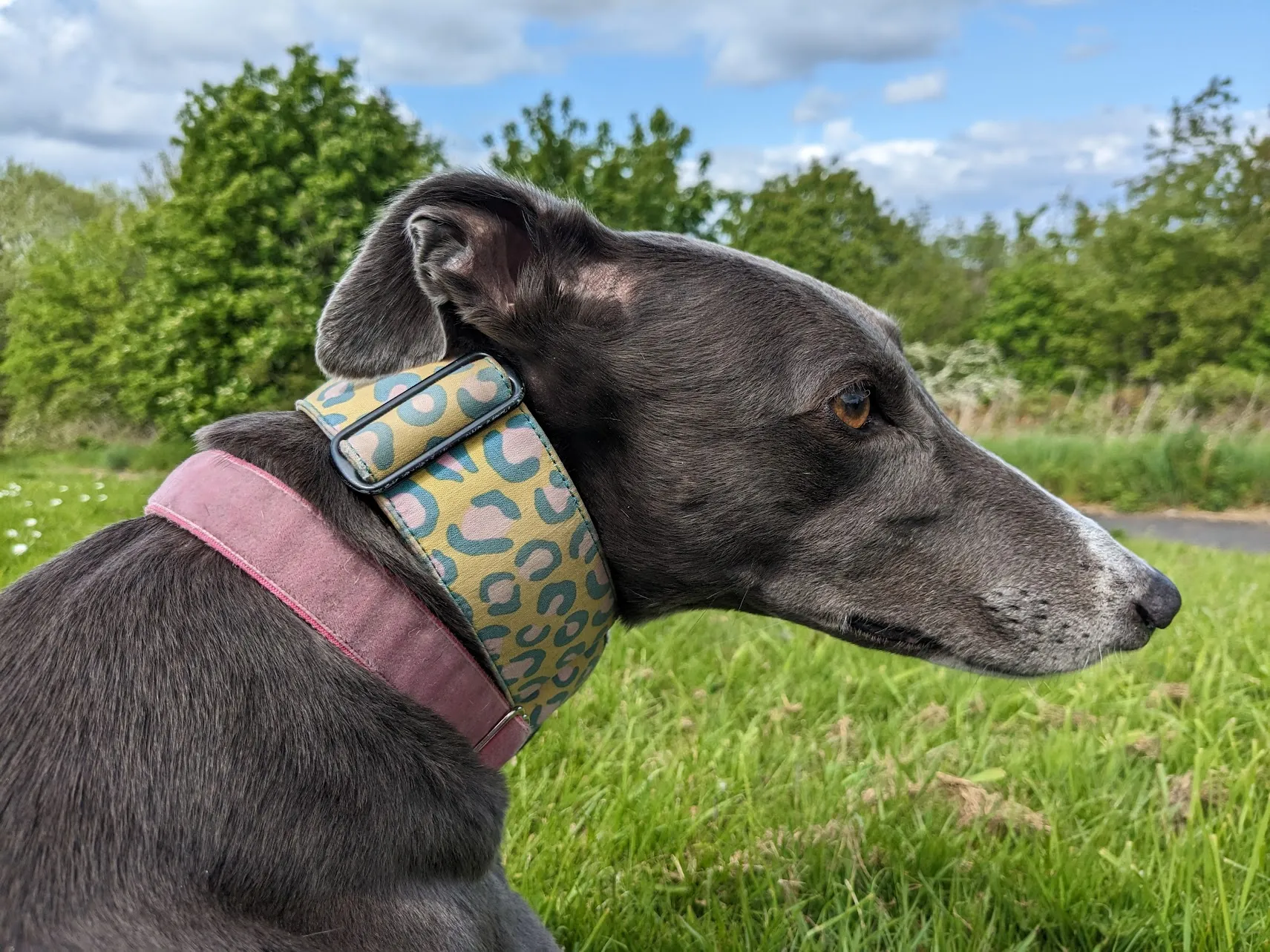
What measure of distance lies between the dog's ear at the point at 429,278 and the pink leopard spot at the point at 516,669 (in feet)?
1.99

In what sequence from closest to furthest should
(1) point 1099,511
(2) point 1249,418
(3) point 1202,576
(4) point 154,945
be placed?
1. (4) point 154,945
2. (3) point 1202,576
3. (1) point 1099,511
4. (2) point 1249,418

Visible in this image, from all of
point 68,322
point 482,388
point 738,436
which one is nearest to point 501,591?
point 482,388

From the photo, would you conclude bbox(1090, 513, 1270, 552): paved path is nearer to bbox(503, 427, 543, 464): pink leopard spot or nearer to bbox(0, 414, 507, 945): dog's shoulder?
bbox(503, 427, 543, 464): pink leopard spot

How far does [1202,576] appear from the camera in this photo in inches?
290

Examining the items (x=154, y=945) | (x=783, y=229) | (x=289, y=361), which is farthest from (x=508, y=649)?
(x=783, y=229)

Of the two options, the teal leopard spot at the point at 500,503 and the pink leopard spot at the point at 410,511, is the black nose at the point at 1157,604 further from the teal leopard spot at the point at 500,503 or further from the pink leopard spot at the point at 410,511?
the pink leopard spot at the point at 410,511

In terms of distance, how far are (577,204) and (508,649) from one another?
103 centimetres

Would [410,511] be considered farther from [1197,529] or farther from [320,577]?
[1197,529]

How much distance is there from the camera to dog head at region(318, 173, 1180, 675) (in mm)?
1861

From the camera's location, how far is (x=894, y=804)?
114 inches

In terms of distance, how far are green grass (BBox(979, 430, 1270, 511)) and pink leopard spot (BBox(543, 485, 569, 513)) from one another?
15.4 m

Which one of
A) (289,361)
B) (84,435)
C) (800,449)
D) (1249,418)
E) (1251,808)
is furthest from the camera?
(84,435)

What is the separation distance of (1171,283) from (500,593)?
3032cm

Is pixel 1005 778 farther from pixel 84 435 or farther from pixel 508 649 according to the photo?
pixel 84 435
